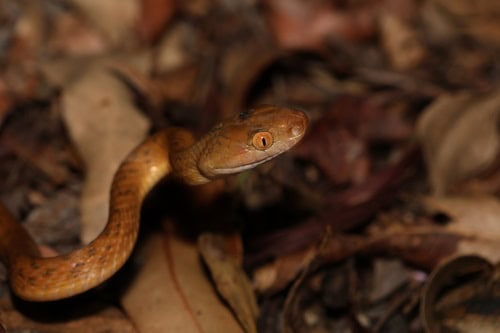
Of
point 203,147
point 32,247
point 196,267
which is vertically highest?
point 203,147

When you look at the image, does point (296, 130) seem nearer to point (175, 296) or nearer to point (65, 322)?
point (175, 296)

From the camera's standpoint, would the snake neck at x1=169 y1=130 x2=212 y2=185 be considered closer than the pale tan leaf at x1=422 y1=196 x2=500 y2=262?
Yes

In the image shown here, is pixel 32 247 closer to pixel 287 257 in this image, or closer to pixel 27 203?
pixel 27 203

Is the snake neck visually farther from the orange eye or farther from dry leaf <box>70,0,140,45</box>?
dry leaf <box>70,0,140,45</box>

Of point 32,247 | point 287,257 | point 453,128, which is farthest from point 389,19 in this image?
point 32,247

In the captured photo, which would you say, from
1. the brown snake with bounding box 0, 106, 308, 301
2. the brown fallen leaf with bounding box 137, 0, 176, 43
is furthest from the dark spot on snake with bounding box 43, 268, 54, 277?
the brown fallen leaf with bounding box 137, 0, 176, 43

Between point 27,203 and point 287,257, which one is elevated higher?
point 27,203

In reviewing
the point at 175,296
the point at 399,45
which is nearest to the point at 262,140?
the point at 175,296
